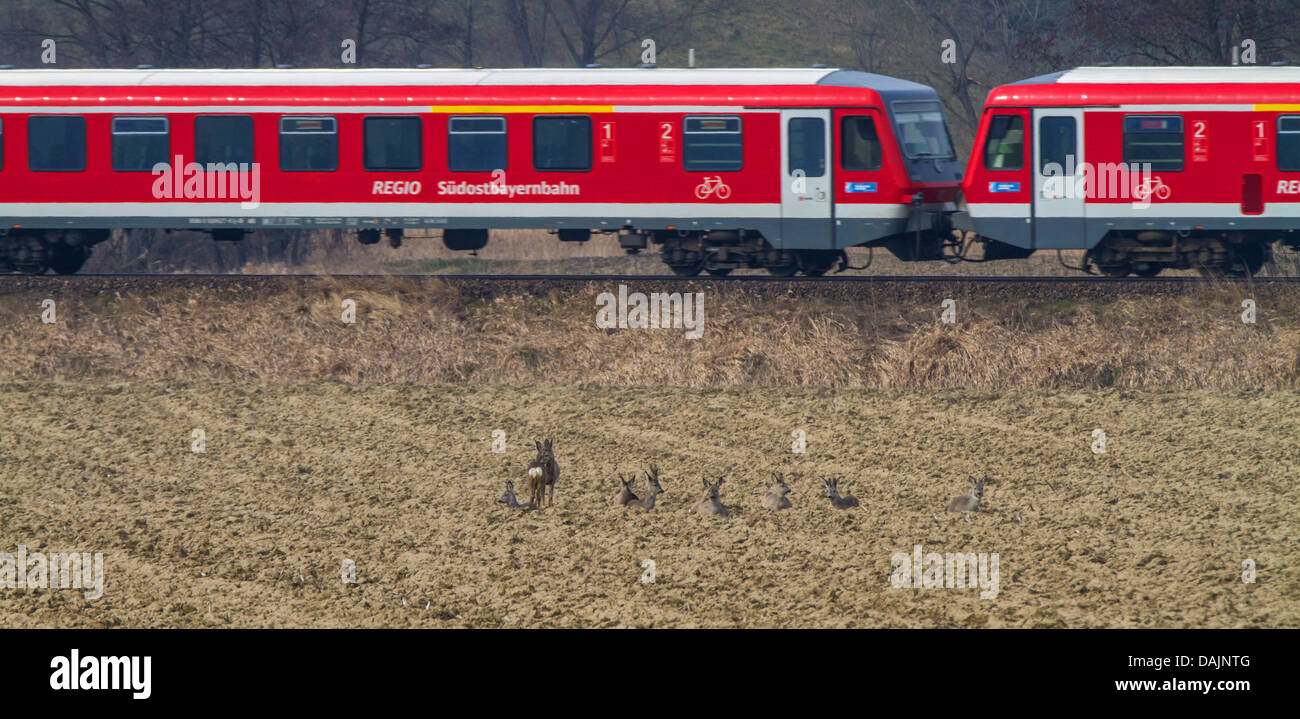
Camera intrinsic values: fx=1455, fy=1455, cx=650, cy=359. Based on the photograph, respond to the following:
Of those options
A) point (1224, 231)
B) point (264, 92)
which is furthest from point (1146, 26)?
Result: point (264, 92)

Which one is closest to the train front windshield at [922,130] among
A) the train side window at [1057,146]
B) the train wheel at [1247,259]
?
the train side window at [1057,146]

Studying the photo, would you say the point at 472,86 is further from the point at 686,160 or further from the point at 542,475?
the point at 542,475

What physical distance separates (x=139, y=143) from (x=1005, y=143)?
12.3 m

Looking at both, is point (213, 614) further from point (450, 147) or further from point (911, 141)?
point (911, 141)

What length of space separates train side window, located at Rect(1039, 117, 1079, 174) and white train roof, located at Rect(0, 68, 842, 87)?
3047 mm

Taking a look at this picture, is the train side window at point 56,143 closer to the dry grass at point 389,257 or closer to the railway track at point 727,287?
the railway track at point 727,287

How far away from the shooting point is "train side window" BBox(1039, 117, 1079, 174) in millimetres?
19391

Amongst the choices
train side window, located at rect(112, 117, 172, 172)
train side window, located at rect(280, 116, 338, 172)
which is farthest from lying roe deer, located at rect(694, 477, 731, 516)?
train side window, located at rect(112, 117, 172, 172)

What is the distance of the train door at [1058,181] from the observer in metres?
19.4

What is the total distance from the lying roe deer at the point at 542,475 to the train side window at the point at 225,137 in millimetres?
10746

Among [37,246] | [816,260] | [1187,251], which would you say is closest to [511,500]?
[816,260]

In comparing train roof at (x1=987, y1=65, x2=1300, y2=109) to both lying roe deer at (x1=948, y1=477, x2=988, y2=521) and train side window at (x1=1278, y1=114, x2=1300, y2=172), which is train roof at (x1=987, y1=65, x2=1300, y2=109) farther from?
lying roe deer at (x1=948, y1=477, x2=988, y2=521)

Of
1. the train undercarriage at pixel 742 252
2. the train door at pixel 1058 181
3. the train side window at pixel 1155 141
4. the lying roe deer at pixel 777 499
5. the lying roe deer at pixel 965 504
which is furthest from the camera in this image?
the train undercarriage at pixel 742 252

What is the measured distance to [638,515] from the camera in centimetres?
1162
